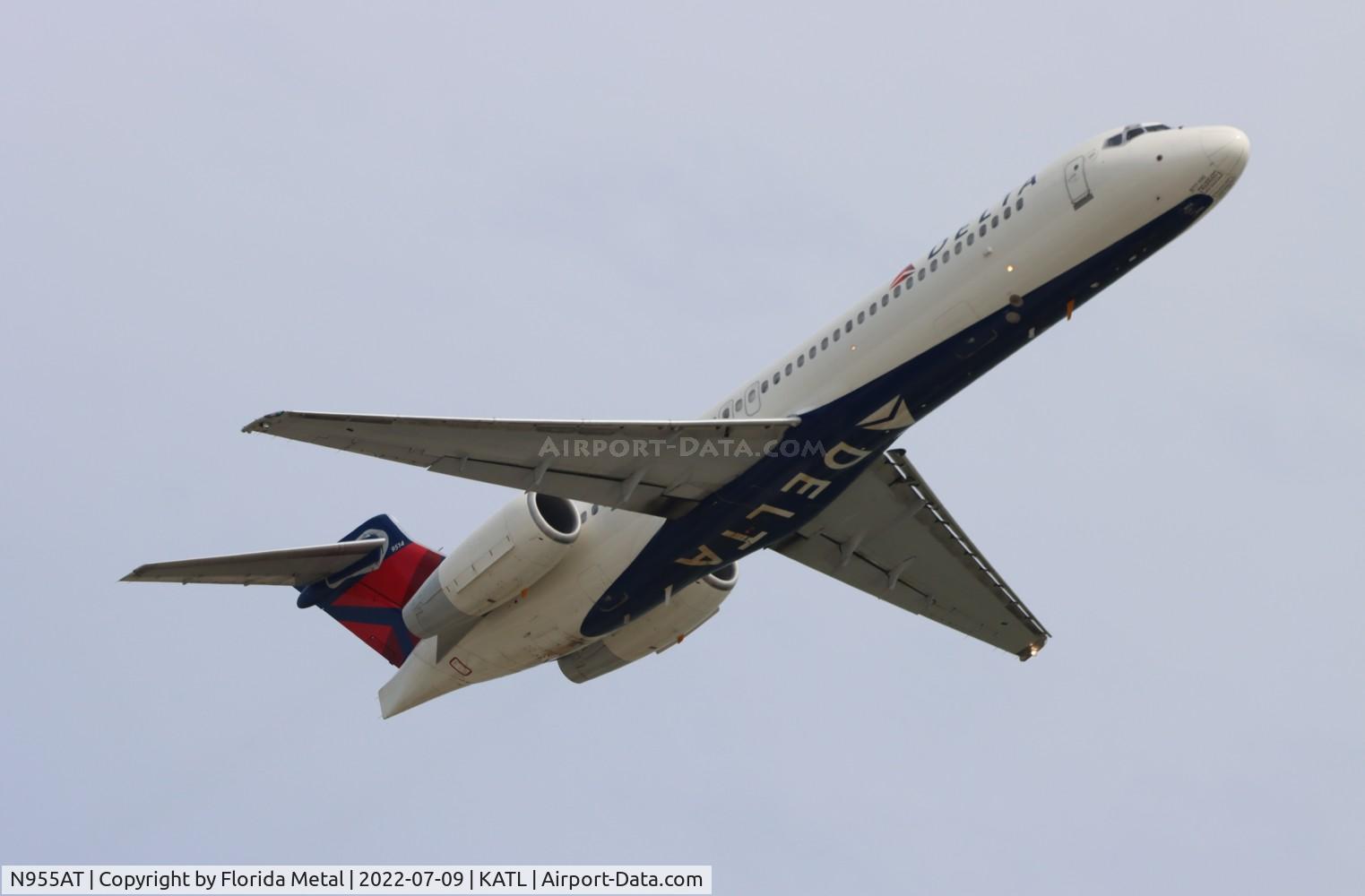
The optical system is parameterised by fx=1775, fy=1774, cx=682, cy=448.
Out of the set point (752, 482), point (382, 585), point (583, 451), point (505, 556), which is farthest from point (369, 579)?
point (752, 482)

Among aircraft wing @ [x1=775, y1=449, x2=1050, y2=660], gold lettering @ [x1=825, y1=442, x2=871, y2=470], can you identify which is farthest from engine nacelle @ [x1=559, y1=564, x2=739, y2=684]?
gold lettering @ [x1=825, y1=442, x2=871, y2=470]

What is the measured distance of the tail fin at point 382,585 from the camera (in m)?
36.2

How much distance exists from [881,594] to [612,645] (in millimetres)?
5523

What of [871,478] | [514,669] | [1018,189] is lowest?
[514,669]

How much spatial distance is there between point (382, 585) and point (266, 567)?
241cm

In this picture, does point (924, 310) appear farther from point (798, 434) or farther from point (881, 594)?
point (881, 594)

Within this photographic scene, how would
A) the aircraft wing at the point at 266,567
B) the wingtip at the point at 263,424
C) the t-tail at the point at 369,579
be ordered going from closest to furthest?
the wingtip at the point at 263,424
the aircraft wing at the point at 266,567
the t-tail at the point at 369,579

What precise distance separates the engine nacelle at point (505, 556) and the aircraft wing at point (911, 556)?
455cm

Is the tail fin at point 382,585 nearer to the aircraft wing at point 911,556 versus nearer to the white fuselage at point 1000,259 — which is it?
the white fuselage at point 1000,259

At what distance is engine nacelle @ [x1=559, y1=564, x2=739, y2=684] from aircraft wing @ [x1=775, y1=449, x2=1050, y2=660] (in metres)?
1.55

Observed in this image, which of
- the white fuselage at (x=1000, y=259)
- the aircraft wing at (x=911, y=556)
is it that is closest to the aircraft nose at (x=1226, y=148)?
the white fuselage at (x=1000, y=259)

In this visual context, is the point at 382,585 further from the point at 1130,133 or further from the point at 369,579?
the point at 1130,133

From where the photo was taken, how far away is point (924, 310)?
92.1ft

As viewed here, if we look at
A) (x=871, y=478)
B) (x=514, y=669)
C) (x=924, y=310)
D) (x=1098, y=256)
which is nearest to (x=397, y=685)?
(x=514, y=669)
